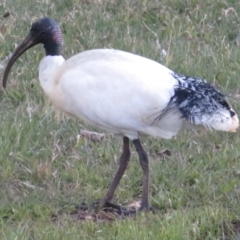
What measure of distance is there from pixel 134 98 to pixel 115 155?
956mm

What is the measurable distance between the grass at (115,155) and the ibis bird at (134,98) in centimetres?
48

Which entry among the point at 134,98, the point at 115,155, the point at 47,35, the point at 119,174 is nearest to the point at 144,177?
the point at 119,174

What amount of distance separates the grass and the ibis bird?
478mm

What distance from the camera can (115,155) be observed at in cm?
571

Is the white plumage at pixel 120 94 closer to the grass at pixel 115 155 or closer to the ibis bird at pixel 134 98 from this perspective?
the ibis bird at pixel 134 98

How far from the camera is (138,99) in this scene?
15.8ft

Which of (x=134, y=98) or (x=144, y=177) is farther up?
(x=134, y=98)

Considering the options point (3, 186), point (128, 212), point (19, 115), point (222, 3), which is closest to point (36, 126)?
point (19, 115)

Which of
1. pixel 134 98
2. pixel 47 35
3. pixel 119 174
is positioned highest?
pixel 47 35

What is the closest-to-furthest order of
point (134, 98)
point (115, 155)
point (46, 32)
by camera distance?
point (134, 98)
point (46, 32)
point (115, 155)

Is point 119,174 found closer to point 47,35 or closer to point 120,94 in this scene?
point 120,94

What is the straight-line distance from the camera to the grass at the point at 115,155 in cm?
475

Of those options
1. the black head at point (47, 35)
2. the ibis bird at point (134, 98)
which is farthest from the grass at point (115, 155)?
the black head at point (47, 35)

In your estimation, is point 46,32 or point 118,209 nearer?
point 118,209
